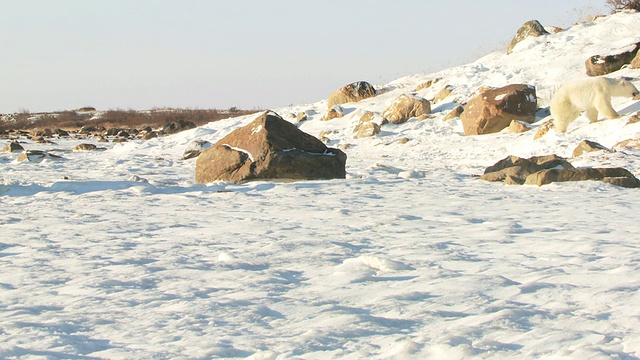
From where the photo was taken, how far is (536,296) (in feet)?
10.5

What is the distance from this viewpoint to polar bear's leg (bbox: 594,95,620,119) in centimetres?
1305

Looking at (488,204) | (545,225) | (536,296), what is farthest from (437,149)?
(536,296)

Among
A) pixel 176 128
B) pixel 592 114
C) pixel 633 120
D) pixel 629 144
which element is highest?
pixel 176 128

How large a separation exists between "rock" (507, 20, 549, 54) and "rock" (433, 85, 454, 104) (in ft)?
12.9

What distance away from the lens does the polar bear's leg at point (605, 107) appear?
13.1m

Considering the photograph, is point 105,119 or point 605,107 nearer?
point 605,107

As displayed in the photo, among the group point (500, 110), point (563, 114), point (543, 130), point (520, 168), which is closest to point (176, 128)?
point (500, 110)

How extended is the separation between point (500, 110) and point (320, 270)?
1257 cm

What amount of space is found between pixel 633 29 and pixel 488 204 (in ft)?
54.7

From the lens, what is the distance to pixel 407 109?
18656mm

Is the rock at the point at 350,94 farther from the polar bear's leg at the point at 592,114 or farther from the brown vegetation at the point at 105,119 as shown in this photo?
the brown vegetation at the point at 105,119

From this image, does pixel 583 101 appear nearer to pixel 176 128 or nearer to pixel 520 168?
pixel 520 168

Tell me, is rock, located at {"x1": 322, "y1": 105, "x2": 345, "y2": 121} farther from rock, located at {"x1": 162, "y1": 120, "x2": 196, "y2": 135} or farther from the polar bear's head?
the polar bear's head

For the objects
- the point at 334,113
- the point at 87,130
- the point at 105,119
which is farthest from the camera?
the point at 105,119
